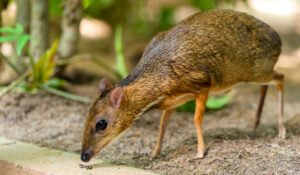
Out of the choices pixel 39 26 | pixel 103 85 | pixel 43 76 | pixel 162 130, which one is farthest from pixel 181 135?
pixel 39 26

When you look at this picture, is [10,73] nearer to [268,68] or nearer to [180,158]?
[180,158]

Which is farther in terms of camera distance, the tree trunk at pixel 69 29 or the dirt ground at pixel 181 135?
the tree trunk at pixel 69 29

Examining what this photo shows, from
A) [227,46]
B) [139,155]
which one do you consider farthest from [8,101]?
[227,46]

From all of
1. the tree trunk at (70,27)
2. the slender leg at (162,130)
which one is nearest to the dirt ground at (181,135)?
the slender leg at (162,130)

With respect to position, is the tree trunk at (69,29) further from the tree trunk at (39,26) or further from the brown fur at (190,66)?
the brown fur at (190,66)

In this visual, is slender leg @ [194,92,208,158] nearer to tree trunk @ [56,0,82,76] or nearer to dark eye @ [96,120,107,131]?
dark eye @ [96,120,107,131]

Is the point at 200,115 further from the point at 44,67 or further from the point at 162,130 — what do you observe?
the point at 44,67

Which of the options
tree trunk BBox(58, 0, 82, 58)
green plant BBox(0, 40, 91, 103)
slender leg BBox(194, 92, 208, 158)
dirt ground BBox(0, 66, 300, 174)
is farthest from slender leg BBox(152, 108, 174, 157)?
tree trunk BBox(58, 0, 82, 58)
